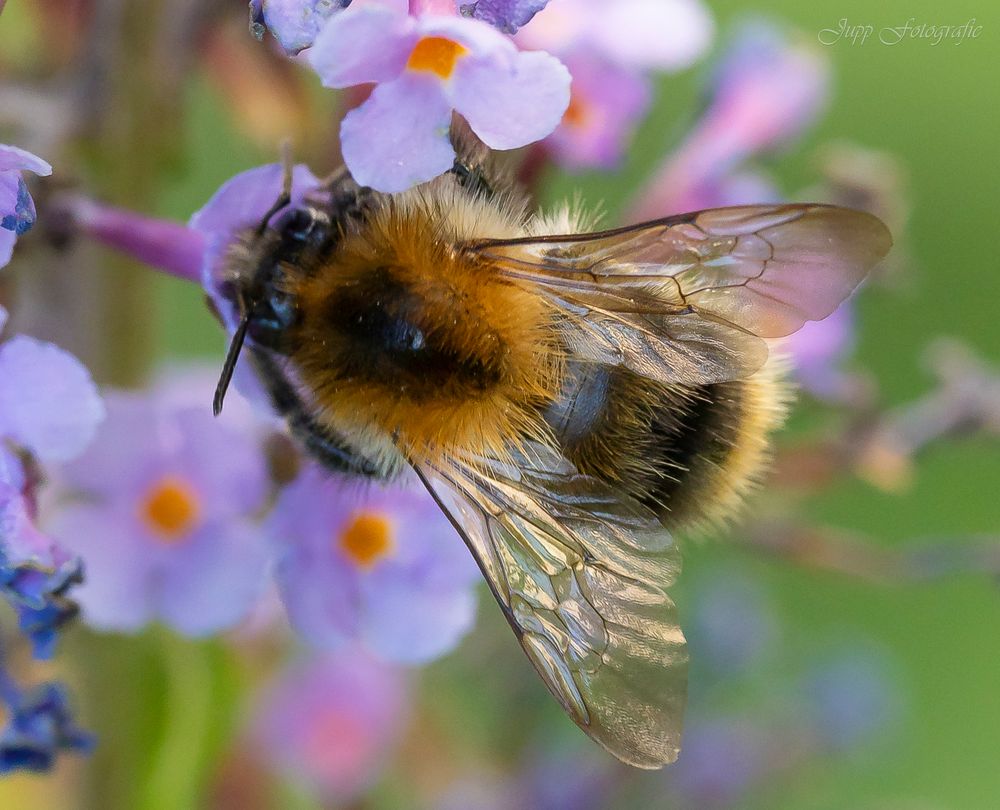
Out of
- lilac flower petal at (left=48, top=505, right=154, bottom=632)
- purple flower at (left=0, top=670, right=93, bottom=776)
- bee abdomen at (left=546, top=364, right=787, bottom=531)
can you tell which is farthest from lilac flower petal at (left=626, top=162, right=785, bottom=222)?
purple flower at (left=0, top=670, right=93, bottom=776)

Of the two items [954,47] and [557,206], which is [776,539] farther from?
[954,47]

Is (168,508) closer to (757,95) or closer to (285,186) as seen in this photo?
(285,186)

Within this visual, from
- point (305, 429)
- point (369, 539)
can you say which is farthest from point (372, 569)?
point (305, 429)

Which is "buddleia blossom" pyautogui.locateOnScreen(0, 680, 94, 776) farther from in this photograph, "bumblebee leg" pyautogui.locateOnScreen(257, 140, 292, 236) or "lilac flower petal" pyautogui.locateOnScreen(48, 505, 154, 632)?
"bumblebee leg" pyautogui.locateOnScreen(257, 140, 292, 236)

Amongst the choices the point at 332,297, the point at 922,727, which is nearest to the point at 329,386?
the point at 332,297

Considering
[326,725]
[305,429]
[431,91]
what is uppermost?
[431,91]

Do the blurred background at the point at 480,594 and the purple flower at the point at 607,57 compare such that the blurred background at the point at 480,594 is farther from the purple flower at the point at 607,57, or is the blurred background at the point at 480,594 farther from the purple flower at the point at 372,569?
the purple flower at the point at 372,569
